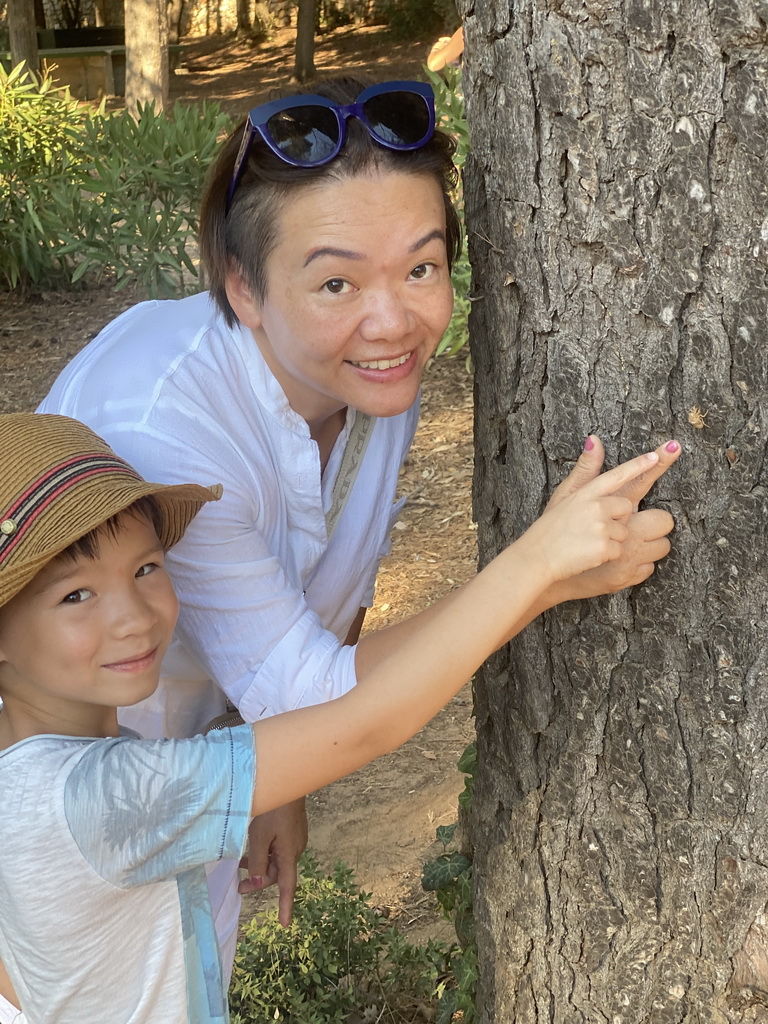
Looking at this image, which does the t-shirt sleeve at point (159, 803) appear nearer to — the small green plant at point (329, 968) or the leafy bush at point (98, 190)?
the small green plant at point (329, 968)

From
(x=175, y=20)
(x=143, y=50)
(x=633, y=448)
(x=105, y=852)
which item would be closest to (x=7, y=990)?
(x=105, y=852)

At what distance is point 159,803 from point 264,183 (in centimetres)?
88

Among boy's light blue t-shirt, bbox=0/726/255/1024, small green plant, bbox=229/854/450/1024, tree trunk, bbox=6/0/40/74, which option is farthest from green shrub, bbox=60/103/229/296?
tree trunk, bbox=6/0/40/74

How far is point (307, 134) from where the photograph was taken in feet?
5.41

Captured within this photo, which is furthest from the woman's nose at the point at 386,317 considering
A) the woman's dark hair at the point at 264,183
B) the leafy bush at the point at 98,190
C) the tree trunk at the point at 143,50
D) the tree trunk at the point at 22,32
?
the tree trunk at the point at 22,32

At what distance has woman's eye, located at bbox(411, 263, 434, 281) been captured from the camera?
169 cm

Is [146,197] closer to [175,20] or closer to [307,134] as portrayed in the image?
[307,134]

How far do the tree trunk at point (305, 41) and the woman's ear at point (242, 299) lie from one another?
16659 mm

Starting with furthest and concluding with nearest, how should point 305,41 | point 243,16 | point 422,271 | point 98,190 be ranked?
point 243,16 → point 305,41 → point 98,190 → point 422,271

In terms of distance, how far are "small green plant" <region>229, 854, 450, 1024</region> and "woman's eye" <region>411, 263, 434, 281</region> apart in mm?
1493

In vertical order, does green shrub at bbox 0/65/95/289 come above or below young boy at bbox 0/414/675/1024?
below

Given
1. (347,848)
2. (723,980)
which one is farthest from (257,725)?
(347,848)

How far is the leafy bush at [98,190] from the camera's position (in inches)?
266

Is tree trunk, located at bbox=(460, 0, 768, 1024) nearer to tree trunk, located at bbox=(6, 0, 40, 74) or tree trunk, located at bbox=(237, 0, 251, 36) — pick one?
tree trunk, located at bbox=(6, 0, 40, 74)
